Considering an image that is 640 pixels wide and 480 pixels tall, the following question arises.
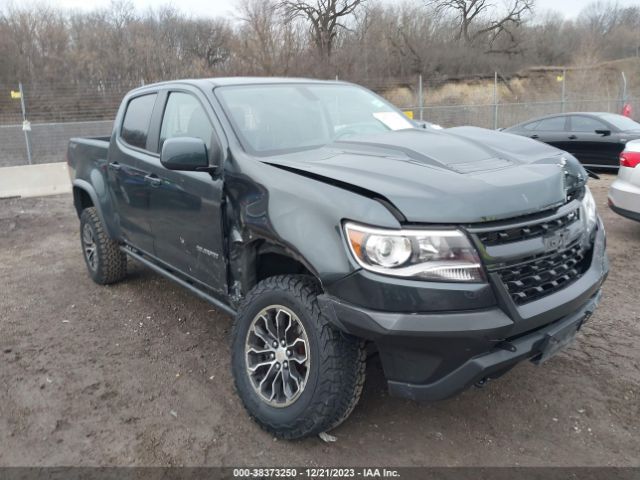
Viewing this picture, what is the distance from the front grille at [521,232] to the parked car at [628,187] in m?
3.84

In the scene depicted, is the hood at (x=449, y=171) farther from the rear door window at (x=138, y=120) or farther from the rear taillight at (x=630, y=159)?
the rear taillight at (x=630, y=159)

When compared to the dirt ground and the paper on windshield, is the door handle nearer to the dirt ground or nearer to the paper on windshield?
the dirt ground

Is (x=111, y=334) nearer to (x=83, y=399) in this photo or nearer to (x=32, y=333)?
(x=32, y=333)

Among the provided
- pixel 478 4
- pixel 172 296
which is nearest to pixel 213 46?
pixel 478 4

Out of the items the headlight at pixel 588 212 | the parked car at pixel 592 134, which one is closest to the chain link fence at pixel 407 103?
the parked car at pixel 592 134

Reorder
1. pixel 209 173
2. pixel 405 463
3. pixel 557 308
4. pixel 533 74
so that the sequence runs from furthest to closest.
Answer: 1. pixel 533 74
2. pixel 209 173
3. pixel 405 463
4. pixel 557 308

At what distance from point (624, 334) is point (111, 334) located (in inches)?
Answer: 150

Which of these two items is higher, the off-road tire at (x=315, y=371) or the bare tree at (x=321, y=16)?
the bare tree at (x=321, y=16)

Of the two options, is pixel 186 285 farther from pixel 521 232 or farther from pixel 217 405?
pixel 521 232

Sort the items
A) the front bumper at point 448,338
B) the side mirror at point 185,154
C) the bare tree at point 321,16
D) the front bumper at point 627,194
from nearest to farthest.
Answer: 1. the front bumper at point 448,338
2. the side mirror at point 185,154
3. the front bumper at point 627,194
4. the bare tree at point 321,16

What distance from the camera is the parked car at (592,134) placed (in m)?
10.6

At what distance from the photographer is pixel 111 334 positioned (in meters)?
4.24

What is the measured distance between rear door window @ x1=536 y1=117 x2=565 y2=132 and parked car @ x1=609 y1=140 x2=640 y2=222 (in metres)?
6.13

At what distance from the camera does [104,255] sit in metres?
5.14
